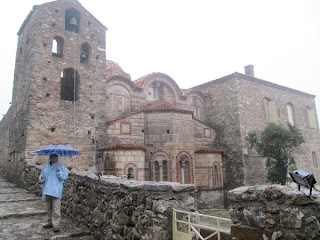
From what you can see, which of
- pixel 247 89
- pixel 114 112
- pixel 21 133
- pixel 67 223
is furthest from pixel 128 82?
pixel 67 223

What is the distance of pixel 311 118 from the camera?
836 inches

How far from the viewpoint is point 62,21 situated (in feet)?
39.5

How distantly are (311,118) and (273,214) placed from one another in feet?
72.9

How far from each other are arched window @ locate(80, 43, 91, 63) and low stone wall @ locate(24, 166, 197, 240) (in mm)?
8408

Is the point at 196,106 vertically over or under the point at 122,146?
over

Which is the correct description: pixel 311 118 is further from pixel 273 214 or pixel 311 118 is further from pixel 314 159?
pixel 273 214

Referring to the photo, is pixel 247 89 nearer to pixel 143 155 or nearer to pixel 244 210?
pixel 143 155

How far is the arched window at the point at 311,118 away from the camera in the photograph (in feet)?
68.7

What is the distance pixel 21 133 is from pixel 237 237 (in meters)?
10.8

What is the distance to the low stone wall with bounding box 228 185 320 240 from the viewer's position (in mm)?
1969

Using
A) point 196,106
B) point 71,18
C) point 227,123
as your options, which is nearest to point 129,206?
point 71,18

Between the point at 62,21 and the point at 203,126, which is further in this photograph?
the point at 203,126

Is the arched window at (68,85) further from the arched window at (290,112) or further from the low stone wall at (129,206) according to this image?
the arched window at (290,112)

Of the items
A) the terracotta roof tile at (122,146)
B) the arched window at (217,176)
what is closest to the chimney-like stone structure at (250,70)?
the arched window at (217,176)
